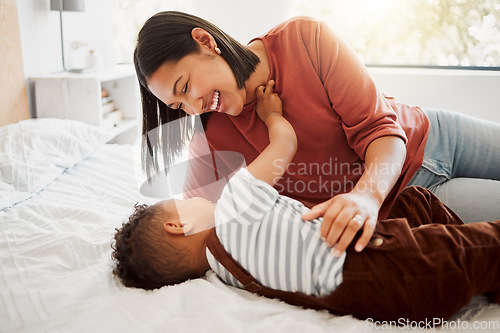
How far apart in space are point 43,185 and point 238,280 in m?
1.01

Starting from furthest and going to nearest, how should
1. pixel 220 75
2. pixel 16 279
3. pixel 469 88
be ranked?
1. pixel 469 88
2. pixel 220 75
3. pixel 16 279

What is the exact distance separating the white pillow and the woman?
52cm

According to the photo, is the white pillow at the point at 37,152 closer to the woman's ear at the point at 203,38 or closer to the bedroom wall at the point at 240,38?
the bedroom wall at the point at 240,38

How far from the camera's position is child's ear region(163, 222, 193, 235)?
3.07 ft

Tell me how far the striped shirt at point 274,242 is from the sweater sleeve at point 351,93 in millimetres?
288

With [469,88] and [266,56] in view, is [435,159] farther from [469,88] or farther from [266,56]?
[469,88]

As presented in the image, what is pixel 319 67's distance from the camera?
1106 mm

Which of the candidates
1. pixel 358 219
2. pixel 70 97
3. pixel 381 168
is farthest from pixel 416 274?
pixel 70 97

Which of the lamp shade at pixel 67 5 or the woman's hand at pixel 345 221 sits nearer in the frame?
the woman's hand at pixel 345 221

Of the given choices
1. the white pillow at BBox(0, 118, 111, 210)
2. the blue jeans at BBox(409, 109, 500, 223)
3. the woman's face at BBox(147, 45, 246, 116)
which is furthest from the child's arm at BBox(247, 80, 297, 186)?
the white pillow at BBox(0, 118, 111, 210)

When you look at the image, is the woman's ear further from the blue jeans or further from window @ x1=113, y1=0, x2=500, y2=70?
window @ x1=113, y1=0, x2=500, y2=70

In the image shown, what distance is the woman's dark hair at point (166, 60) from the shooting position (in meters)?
0.99

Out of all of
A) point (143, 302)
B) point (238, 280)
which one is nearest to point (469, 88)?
point (238, 280)

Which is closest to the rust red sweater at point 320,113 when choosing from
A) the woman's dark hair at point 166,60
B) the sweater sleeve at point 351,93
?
the sweater sleeve at point 351,93
